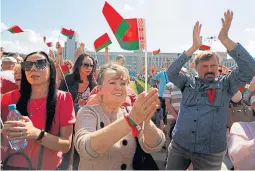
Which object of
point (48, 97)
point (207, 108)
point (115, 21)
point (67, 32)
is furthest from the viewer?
point (67, 32)

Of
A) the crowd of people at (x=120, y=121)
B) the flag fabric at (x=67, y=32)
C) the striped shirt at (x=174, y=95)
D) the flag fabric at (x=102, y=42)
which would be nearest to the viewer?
the crowd of people at (x=120, y=121)

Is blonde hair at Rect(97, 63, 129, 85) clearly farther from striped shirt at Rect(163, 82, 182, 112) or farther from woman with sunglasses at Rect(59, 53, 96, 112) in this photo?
striped shirt at Rect(163, 82, 182, 112)

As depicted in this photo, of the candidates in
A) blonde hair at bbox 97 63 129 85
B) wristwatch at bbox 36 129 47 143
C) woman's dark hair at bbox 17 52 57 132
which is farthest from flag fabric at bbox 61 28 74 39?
wristwatch at bbox 36 129 47 143

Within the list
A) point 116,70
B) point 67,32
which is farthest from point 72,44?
point 116,70

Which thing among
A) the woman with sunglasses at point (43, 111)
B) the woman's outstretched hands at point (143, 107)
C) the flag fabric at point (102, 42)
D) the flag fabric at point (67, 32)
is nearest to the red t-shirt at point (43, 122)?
the woman with sunglasses at point (43, 111)

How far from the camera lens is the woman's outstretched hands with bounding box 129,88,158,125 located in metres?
1.30

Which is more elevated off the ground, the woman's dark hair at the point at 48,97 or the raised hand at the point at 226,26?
the raised hand at the point at 226,26

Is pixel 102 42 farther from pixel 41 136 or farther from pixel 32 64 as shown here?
pixel 41 136

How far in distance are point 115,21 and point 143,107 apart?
993 mm

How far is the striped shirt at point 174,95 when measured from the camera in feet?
13.0

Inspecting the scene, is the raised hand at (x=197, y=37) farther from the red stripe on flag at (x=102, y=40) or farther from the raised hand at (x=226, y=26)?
the red stripe on flag at (x=102, y=40)

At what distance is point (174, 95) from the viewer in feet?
13.1

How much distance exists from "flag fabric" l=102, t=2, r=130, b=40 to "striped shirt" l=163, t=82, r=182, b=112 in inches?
86.3

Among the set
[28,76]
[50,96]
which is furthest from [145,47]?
[28,76]
